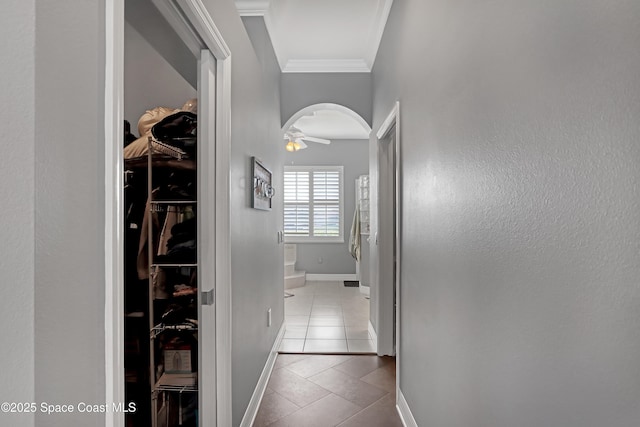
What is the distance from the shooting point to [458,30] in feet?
4.58

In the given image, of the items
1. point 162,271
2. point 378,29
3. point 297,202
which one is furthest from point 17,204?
point 297,202

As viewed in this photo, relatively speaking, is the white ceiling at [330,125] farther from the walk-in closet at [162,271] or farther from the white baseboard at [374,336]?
the walk-in closet at [162,271]

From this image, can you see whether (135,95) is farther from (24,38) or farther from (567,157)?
(567,157)

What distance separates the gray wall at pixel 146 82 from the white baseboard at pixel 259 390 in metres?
2.01

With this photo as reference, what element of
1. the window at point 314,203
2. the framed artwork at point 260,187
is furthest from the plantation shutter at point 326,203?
the framed artwork at point 260,187

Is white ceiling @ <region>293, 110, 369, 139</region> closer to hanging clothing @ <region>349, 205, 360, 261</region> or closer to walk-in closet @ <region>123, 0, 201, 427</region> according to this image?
hanging clothing @ <region>349, 205, 360, 261</region>

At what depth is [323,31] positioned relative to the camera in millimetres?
3338

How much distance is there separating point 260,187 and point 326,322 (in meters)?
2.50

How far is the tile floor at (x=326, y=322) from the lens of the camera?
3621 millimetres

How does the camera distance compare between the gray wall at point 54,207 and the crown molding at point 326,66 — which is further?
the crown molding at point 326,66

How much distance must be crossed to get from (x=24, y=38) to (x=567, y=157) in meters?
1.04

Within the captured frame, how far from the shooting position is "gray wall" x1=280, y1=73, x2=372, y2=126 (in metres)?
3.96

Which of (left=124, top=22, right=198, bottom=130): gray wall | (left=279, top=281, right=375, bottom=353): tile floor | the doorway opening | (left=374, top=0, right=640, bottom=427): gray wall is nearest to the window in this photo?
the doorway opening

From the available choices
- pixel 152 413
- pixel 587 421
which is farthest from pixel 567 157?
pixel 152 413
